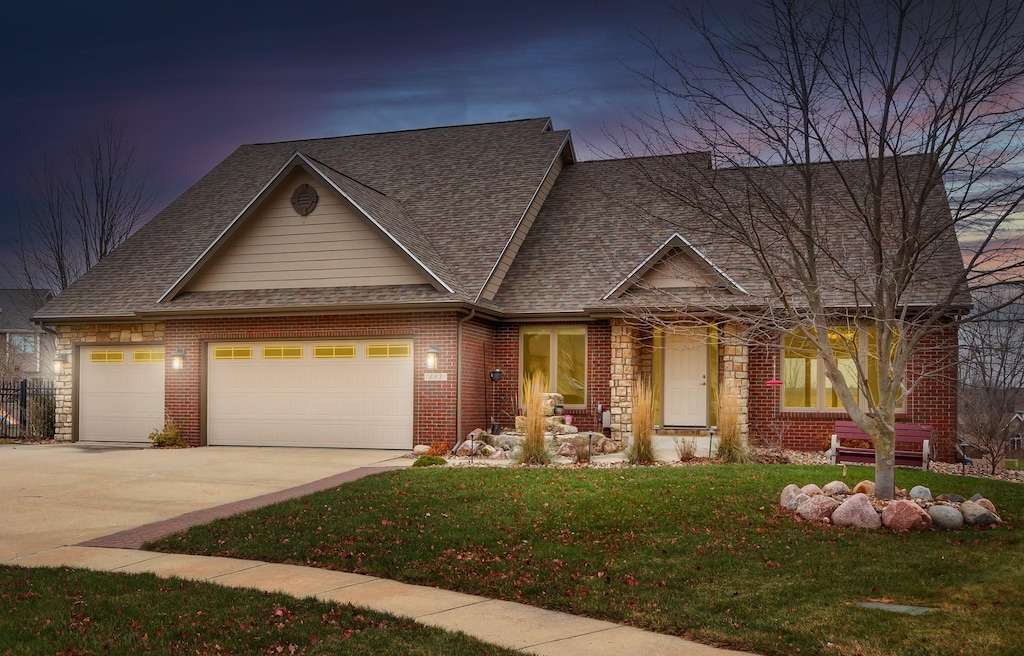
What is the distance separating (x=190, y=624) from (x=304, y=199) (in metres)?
13.6

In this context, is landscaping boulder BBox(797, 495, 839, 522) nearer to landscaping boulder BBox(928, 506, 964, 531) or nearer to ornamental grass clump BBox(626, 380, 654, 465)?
landscaping boulder BBox(928, 506, 964, 531)

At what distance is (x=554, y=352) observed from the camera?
19438 millimetres

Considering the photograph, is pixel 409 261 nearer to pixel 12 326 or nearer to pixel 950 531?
pixel 950 531

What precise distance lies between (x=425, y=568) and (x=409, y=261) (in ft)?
35.1

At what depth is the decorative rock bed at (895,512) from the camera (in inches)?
361

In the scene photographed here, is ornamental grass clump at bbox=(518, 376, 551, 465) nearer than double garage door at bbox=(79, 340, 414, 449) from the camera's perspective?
Yes

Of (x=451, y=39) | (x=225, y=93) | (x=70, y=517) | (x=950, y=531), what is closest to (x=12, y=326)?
(x=225, y=93)

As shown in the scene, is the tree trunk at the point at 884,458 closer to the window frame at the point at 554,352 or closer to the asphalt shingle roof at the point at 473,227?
the asphalt shingle roof at the point at 473,227

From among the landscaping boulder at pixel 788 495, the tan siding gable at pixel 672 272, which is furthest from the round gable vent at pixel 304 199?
the landscaping boulder at pixel 788 495

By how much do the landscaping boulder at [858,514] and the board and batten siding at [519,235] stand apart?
10.2 metres

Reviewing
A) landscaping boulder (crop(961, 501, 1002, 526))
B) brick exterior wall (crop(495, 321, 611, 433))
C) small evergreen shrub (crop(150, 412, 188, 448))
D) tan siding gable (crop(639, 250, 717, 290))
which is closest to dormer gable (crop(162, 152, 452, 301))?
brick exterior wall (crop(495, 321, 611, 433))

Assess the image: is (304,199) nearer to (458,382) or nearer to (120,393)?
(458,382)

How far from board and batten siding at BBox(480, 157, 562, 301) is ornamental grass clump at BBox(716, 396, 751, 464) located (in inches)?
231

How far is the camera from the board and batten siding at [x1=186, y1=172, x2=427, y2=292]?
18.4 m
